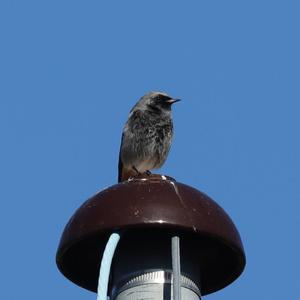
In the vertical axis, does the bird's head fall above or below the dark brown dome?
above

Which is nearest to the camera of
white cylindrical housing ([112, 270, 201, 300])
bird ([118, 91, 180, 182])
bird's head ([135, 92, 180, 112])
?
white cylindrical housing ([112, 270, 201, 300])

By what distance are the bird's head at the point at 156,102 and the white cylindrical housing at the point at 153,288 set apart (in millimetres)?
7091

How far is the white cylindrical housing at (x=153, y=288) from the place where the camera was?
4219 mm

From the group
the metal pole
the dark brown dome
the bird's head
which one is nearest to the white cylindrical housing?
the metal pole

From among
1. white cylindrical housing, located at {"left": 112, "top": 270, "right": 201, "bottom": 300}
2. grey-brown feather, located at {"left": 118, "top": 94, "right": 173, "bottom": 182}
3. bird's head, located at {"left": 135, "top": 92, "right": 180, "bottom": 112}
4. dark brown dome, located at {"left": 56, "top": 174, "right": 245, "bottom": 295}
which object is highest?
bird's head, located at {"left": 135, "top": 92, "right": 180, "bottom": 112}

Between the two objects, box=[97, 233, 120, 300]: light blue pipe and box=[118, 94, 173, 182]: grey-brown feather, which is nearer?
box=[97, 233, 120, 300]: light blue pipe

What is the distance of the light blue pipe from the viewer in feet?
13.3

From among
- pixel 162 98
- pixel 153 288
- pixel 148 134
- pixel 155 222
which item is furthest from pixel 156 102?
pixel 153 288

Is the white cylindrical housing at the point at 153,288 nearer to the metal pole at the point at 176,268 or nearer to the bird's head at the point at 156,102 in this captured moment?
the metal pole at the point at 176,268

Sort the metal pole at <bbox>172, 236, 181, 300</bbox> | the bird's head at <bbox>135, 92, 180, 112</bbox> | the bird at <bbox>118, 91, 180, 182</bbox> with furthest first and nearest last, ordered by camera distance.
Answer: the bird's head at <bbox>135, 92, 180, 112</bbox> < the bird at <bbox>118, 91, 180, 182</bbox> < the metal pole at <bbox>172, 236, 181, 300</bbox>

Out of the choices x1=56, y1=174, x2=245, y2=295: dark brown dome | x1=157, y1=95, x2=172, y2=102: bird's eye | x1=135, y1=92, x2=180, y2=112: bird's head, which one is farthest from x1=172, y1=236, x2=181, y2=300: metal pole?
x1=157, y1=95, x2=172, y2=102: bird's eye

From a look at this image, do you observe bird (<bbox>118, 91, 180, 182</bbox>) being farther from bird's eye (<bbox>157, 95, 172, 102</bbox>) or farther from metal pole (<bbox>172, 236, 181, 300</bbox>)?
metal pole (<bbox>172, 236, 181, 300</bbox>)

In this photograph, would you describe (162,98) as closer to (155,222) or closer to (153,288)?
(155,222)

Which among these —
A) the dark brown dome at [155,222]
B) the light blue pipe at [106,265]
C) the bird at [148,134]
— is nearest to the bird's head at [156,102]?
the bird at [148,134]
